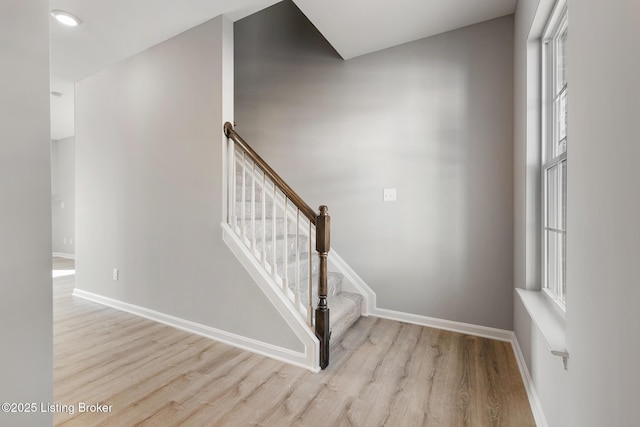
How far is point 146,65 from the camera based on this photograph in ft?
9.58

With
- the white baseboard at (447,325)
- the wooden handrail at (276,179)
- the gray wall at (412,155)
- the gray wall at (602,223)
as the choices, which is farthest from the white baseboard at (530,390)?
the wooden handrail at (276,179)

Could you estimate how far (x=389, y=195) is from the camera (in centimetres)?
288

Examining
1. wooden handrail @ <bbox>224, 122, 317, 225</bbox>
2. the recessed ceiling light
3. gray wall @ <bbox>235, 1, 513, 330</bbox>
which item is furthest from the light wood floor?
the recessed ceiling light

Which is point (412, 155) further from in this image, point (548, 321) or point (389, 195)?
point (548, 321)

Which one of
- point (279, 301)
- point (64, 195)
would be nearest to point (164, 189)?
point (279, 301)

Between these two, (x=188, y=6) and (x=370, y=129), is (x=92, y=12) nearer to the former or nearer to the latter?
(x=188, y=6)

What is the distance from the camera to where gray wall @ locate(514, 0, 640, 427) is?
725 mm

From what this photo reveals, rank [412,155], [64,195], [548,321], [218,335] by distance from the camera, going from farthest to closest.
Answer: [64,195] → [412,155] → [218,335] → [548,321]

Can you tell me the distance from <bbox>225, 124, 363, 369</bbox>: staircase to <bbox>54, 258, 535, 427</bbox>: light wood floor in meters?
0.27

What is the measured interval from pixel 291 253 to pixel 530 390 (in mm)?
2036

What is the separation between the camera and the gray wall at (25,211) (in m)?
1.03

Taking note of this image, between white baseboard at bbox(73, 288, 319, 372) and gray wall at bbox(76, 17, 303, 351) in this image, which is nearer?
white baseboard at bbox(73, 288, 319, 372)

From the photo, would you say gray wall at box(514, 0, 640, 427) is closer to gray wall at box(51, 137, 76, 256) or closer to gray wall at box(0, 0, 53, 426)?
gray wall at box(0, 0, 53, 426)

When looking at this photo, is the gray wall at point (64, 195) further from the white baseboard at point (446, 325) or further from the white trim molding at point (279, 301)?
the white baseboard at point (446, 325)
